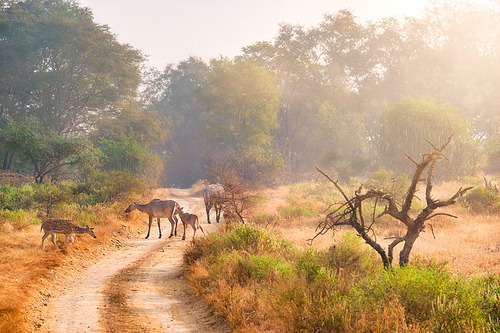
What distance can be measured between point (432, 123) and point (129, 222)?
24726 mm

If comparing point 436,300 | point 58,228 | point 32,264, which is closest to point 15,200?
point 58,228

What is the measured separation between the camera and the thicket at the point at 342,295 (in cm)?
485

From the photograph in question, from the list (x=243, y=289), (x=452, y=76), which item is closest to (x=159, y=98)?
(x=452, y=76)

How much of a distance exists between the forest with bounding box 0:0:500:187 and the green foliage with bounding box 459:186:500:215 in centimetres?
1169

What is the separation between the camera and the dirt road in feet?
20.7

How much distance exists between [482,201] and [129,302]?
639 inches

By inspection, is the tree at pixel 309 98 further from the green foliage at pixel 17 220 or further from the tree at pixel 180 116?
the green foliage at pixel 17 220

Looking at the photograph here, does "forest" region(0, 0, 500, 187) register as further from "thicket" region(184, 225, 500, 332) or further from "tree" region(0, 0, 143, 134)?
"thicket" region(184, 225, 500, 332)

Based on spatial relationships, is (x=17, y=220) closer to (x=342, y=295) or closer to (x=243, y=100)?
(x=342, y=295)

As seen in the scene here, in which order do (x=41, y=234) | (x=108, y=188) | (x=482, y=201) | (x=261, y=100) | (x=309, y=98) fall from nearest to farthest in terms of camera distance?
(x=41, y=234), (x=482, y=201), (x=108, y=188), (x=261, y=100), (x=309, y=98)

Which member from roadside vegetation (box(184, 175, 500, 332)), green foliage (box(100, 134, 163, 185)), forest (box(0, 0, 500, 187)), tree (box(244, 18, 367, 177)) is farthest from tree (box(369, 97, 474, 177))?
green foliage (box(100, 134, 163, 185))

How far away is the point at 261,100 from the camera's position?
41.6 m

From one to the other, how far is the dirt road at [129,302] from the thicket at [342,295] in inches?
17.3

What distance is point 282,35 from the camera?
162 ft
